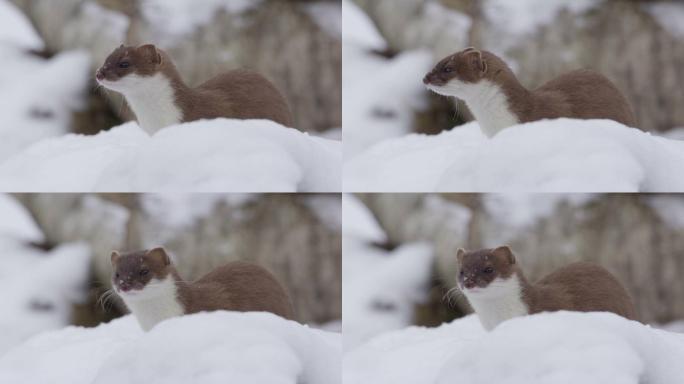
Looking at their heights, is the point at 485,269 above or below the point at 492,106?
below

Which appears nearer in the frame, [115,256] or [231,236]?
[115,256]

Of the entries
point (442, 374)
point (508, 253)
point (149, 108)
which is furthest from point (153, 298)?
point (508, 253)

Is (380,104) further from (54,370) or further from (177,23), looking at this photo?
(54,370)

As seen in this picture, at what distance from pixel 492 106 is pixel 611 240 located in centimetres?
103

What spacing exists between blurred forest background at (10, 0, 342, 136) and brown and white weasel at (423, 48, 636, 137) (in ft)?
2.27

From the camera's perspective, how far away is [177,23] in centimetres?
577

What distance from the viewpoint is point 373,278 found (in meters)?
5.83

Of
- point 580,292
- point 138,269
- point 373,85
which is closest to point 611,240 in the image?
point 580,292

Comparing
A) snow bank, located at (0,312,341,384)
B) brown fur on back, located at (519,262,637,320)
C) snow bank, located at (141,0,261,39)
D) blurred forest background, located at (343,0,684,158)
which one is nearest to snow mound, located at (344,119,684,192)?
blurred forest background, located at (343,0,684,158)

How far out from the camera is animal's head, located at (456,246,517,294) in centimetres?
538

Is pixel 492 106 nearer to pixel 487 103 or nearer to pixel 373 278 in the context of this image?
pixel 487 103

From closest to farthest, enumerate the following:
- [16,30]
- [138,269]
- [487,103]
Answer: [138,269] → [487,103] → [16,30]

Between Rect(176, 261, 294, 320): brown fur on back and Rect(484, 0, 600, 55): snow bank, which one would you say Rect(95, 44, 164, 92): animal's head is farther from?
Rect(484, 0, 600, 55): snow bank

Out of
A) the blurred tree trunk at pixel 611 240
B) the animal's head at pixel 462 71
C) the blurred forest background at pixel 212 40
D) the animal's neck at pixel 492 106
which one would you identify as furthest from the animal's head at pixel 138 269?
the animal's neck at pixel 492 106
